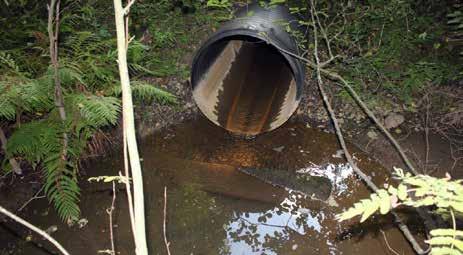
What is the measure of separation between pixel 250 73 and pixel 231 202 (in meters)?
2.59

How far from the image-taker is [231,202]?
458cm

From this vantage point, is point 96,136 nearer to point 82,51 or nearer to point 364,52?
point 82,51

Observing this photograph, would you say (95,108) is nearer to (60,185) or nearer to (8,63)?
(60,185)

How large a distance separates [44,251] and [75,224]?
39 cm

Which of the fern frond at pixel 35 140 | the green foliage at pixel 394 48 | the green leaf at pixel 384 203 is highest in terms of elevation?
the green foliage at pixel 394 48

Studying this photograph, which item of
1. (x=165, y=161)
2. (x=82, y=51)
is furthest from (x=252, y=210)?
(x=82, y=51)

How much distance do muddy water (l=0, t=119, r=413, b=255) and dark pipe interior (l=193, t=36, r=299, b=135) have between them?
26 centimetres

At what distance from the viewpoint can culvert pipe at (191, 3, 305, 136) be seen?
4434 millimetres

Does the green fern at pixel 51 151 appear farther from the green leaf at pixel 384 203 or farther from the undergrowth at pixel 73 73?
the green leaf at pixel 384 203

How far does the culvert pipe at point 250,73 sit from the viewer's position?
443 centimetres

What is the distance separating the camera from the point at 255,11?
15.7 feet

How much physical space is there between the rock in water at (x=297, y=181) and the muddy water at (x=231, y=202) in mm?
22

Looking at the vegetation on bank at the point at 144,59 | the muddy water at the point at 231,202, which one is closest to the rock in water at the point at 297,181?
the muddy water at the point at 231,202

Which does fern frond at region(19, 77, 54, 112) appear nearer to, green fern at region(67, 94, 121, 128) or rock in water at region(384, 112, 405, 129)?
green fern at region(67, 94, 121, 128)
